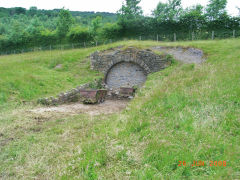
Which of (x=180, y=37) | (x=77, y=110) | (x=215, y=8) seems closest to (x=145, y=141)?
(x=77, y=110)

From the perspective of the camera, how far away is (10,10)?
303 ft

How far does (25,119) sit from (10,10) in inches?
4323

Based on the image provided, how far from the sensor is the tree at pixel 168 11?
24.9 m

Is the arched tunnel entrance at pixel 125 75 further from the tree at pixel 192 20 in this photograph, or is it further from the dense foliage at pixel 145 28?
the tree at pixel 192 20

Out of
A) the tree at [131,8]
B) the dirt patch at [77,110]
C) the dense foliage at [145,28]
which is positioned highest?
the tree at [131,8]

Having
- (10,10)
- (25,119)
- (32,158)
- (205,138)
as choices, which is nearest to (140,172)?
(205,138)

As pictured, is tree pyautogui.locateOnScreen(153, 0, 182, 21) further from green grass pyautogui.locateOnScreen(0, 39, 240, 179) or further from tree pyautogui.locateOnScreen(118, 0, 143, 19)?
green grass pyautogui.locateOnScreen(0, 39, 240, 179)

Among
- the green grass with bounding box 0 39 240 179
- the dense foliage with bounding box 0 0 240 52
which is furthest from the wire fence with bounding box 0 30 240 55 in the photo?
the green grass with bounding box 0 39 240 179

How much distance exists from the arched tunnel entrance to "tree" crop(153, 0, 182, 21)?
547 inches

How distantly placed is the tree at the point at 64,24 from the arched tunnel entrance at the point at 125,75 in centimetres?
1918

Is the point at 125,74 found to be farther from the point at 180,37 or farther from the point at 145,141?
the point at 180,37

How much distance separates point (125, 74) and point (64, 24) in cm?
2184

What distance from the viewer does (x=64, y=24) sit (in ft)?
102
